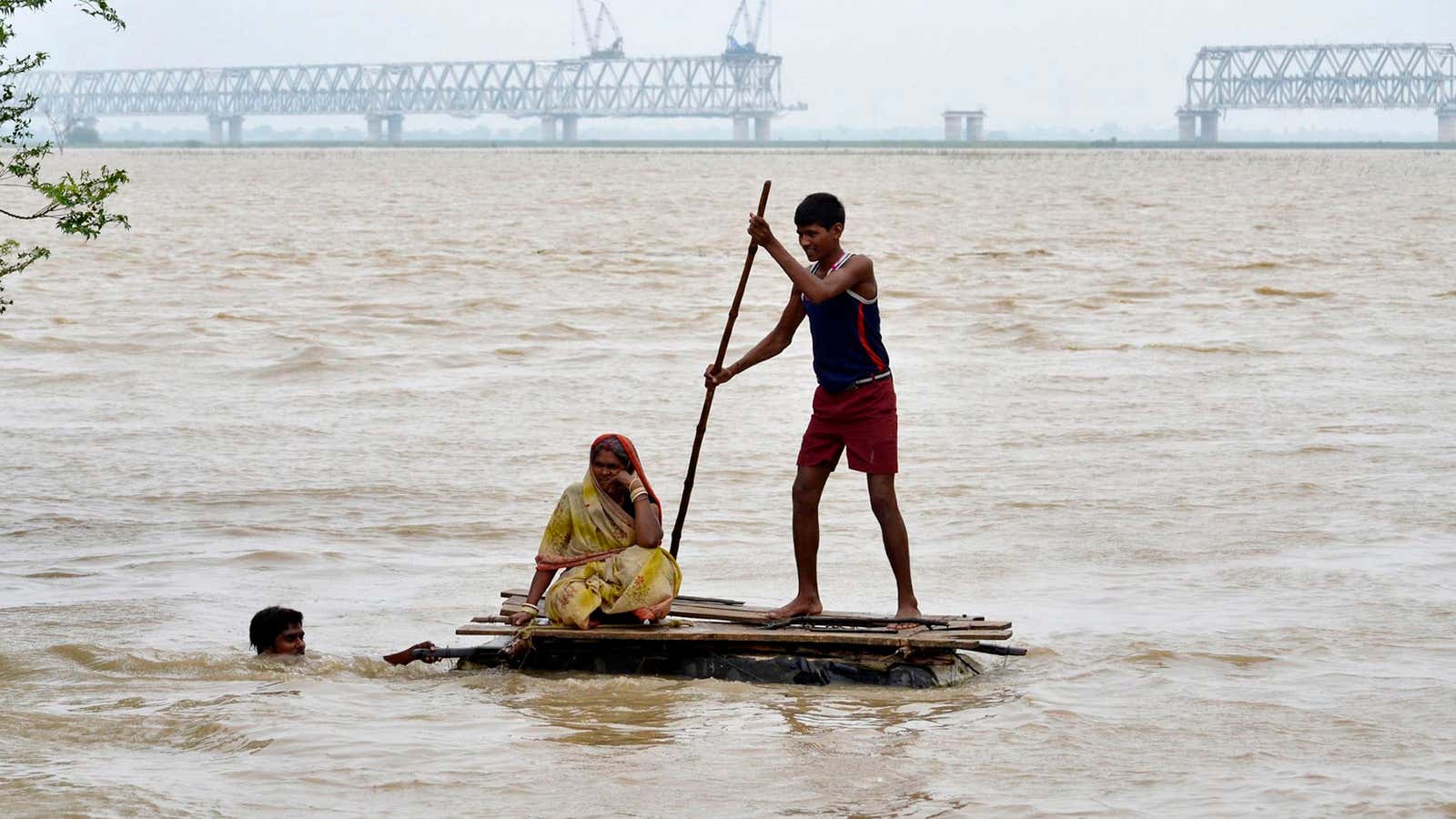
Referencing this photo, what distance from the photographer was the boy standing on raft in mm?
6262

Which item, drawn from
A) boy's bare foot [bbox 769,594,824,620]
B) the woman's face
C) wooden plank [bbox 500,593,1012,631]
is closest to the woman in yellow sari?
the woman's face

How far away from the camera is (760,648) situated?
6457 millimetres

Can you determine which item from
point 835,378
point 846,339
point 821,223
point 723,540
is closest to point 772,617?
point 835,378

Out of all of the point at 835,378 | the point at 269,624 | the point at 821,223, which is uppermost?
the point at 821,223

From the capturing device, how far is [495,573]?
881 cm

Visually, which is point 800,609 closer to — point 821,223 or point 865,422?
point 865,422

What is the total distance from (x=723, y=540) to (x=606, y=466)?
10.5 ft

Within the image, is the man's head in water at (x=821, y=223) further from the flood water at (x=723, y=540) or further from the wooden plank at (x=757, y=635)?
the flood water at (x=723, y=540)

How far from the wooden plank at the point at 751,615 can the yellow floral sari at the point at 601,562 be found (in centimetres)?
15

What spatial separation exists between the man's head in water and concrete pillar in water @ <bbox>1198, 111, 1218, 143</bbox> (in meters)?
185

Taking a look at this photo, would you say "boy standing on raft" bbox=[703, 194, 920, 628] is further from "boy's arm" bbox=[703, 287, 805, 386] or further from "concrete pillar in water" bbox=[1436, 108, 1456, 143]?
"concrete pillar in water" bbox=[1436, 108, 1456, 143]

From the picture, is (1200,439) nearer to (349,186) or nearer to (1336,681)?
(1336,681)

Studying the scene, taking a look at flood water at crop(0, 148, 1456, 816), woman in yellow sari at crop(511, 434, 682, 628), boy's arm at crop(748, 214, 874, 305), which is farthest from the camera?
woman in yellow sari at crop(511, 434, 682, 628)

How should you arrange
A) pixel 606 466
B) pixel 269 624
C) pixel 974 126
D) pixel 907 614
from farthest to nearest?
pixel 974 126
pixel 269 624
pixel 907 614
pixel 606 466
